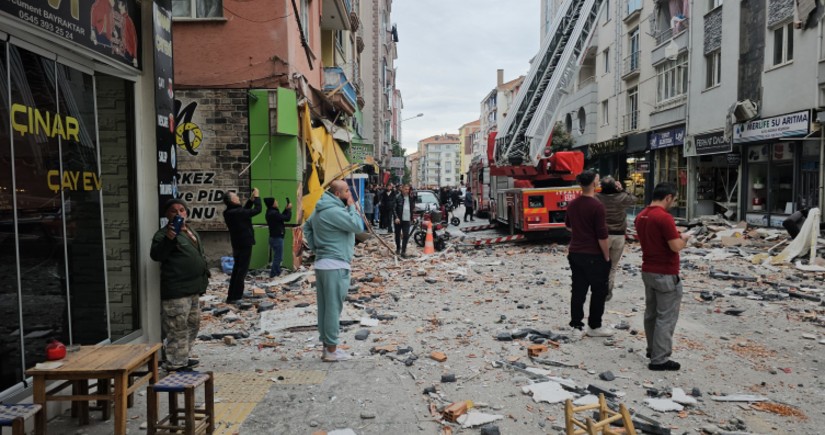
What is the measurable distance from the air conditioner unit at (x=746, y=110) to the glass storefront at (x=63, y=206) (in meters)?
19.8

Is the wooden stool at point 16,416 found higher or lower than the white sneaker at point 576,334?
higher

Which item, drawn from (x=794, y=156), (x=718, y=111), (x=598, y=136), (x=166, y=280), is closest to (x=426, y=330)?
(x=166, y=280)

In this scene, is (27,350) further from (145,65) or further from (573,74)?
(573,74)

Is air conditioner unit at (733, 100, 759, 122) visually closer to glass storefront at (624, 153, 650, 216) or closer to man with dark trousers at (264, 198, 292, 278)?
glass storefront at (624, 153, 650, 216)

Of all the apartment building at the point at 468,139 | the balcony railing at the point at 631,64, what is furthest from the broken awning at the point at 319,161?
the apartment building at the point at 468,139

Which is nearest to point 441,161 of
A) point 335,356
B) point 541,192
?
point 541,192

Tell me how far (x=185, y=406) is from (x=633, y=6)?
3182cm

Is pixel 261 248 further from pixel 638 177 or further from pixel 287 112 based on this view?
pixel 638 177

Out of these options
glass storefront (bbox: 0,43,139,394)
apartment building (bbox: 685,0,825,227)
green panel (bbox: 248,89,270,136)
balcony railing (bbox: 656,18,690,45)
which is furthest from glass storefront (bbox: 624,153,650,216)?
glass storefront (bbox: 0,43,139,394)

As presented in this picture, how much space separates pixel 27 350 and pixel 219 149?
23.8 ft

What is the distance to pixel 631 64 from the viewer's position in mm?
30906

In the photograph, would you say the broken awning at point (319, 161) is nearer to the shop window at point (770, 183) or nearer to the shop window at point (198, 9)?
the shop window at point (198, 9)

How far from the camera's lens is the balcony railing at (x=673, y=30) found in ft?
84.1

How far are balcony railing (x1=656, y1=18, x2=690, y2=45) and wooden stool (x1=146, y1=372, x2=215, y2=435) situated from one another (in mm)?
26627
